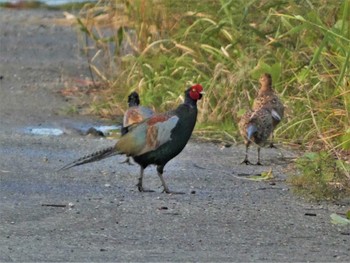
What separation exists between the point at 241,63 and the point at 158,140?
3.30m

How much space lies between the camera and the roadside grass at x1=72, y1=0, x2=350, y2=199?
410 inches

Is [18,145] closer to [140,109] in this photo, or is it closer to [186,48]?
[140,109]

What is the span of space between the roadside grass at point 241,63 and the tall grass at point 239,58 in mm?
11

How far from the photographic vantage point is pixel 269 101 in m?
11.0

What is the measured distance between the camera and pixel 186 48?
13.1 meters

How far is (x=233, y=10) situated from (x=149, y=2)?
5.28ft

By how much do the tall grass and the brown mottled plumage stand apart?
352 millimetres

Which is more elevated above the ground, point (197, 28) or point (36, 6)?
point (197, 28)

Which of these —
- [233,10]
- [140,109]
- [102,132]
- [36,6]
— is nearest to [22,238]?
[140,109]

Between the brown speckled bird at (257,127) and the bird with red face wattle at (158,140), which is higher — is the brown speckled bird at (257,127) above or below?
below

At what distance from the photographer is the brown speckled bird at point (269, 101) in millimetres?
10930

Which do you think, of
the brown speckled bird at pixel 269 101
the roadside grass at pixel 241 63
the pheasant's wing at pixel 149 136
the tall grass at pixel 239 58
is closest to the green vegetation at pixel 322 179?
the roadside grass at pixel 241 63

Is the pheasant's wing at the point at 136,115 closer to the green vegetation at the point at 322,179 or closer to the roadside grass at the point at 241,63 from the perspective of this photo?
the roadside grass at the point at 241,63

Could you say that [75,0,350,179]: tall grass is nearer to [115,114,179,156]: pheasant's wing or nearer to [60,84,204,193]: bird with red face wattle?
[60,84,204,193]: bird with red face wattle
